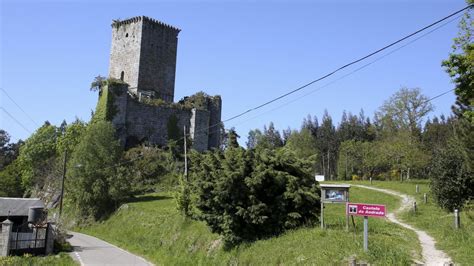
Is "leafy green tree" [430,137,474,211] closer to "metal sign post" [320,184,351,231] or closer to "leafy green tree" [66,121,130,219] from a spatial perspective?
"metal sign post" [320,184,351,231]

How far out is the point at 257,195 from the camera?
59.5ft

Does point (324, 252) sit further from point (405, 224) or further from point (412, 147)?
point (412, 147)

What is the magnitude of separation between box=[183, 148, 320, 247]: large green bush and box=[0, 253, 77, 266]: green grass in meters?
8.16

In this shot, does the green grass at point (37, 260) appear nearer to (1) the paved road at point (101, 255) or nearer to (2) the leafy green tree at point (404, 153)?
(1) the paved road at point (101, 255)

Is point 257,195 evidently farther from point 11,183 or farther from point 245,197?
point 11,183

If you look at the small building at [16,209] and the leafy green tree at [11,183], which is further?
the leafy green tree at [11,183]

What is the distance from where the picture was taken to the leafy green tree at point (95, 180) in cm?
3791

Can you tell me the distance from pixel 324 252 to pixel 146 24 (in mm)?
47717

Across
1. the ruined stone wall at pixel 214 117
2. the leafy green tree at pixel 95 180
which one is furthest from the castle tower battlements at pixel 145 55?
the leafy green tree at pixel 95 180

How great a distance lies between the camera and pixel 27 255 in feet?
75.4

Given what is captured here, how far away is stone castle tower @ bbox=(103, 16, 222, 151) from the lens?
51438 mm

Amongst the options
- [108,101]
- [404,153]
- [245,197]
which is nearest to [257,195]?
[245,197]

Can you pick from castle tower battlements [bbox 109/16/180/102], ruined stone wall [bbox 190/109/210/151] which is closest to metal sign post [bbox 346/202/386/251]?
ruined stone wall [bbox 190/109/210/151]

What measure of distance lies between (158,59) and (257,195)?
137ft
